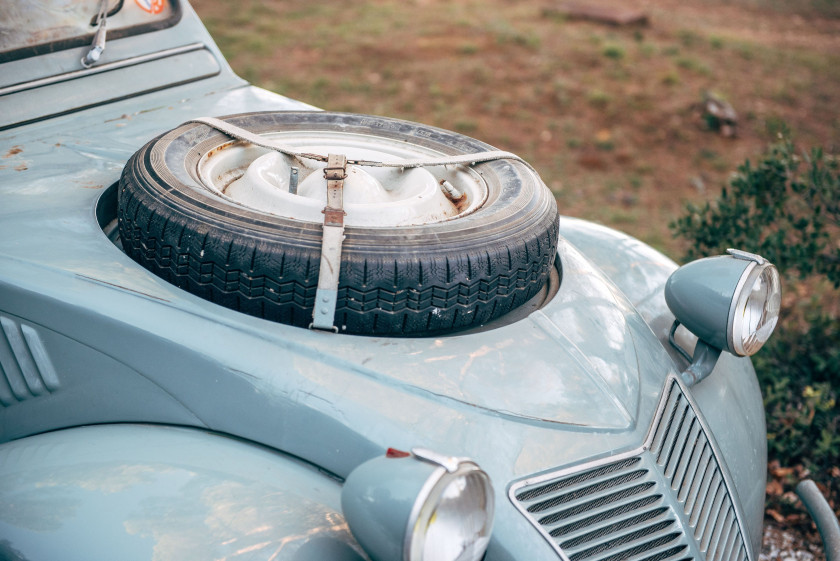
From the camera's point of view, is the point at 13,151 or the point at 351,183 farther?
the point at 13,151

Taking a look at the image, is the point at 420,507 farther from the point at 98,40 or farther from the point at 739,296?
the point at 98,40

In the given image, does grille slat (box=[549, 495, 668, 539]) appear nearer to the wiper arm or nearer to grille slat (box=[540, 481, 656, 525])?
grille slat (box=[540, 481, 656, 525])

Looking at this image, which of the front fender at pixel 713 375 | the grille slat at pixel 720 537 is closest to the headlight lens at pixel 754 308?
the front fender at pixel 713 375

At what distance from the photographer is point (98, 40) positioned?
92.4 inches

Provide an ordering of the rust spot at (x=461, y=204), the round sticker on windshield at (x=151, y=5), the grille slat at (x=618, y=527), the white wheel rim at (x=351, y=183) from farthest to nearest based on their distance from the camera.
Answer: the round sticker on windshield at (x=151, y=5), the rust spot at (x=461, y=204), the white wheel rim at (x=351, y=183), the grille slat at (x=618, y=527)

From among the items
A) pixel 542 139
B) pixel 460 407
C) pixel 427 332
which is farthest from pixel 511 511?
pixel 542 139

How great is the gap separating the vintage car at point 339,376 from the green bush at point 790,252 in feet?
3.66

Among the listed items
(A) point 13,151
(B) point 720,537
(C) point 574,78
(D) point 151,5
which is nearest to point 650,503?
(B) point 720,537

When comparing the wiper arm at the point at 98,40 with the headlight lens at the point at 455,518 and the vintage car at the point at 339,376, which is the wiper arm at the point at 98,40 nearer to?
the vintage car at the point at 339,376

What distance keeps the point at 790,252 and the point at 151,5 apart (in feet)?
8.16

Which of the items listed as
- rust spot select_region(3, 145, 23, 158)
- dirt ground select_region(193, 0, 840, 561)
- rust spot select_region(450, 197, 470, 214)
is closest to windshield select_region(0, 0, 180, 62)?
rust spot select_region(3, 145, 23, 158)

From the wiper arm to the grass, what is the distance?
318 centimetres

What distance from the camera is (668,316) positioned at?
214cm

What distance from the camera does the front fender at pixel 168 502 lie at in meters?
1.26
